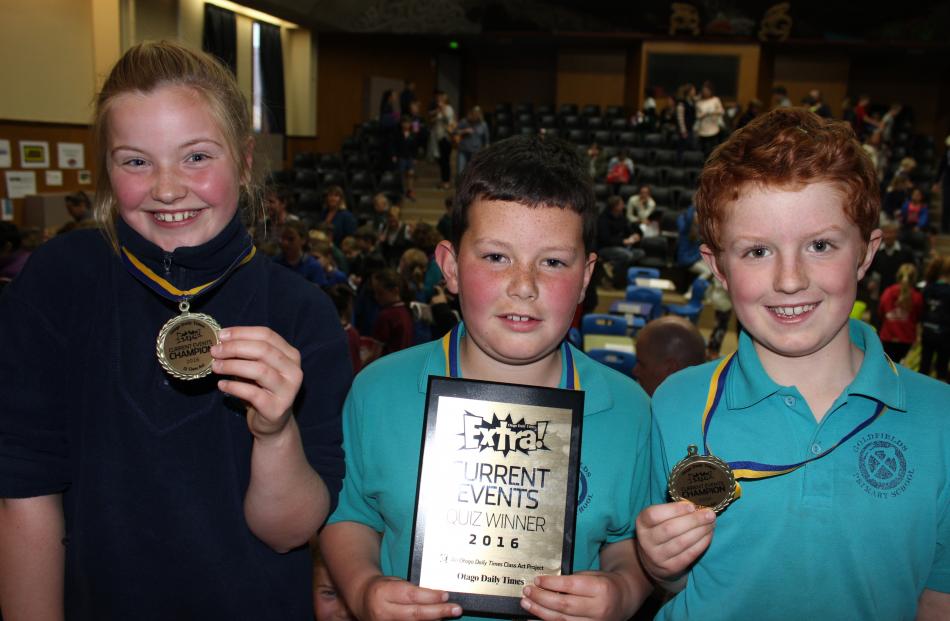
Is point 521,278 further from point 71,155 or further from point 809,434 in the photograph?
point 71,155

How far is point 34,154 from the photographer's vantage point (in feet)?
36.9

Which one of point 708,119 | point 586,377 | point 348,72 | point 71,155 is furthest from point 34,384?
point 348,72

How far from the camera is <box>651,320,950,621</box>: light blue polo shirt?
150 cm

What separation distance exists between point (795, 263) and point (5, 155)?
1208 cm

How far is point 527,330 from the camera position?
1570 millimetres

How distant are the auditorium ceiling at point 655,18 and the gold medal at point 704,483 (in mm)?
18664

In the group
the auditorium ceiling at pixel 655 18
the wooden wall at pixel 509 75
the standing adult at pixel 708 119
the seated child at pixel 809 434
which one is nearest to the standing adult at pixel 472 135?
the standing adult at pixel 708 119

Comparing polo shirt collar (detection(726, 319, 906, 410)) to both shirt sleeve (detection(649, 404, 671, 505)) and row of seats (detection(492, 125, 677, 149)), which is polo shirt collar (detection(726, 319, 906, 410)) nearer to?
shirt sleeve (detection(649, 404, 671, 505))

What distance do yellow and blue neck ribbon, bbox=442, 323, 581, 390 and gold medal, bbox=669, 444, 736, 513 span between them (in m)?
0.30

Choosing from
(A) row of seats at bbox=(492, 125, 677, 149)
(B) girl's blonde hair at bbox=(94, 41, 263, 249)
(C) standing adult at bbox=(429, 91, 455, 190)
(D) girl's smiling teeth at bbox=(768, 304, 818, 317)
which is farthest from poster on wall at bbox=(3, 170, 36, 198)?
(D) girl's smiling teeth at bbox=(768, 304, 818, 317)

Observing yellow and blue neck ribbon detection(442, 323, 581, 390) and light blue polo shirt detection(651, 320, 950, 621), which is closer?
light blue polo shirt detection(651, 320, 950, 621)

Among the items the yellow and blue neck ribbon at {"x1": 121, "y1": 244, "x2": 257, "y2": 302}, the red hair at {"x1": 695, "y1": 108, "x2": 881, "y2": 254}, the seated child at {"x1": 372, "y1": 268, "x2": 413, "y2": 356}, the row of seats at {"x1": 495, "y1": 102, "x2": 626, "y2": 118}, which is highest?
the row of seats at {"x1": 495, "y1": 102, "x2": 626, "y2": 118}

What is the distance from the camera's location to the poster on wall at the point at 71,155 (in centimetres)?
1173

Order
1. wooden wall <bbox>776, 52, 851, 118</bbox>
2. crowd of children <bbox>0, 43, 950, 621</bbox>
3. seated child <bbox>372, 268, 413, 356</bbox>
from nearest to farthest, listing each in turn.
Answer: crowd of children <bbox>0, 43, 950, 621</bbox>
seated child <bbox>372, 268, 413, 356</bbox>
wooden wall <bbox>776, 52, 851, 118</bbox>
